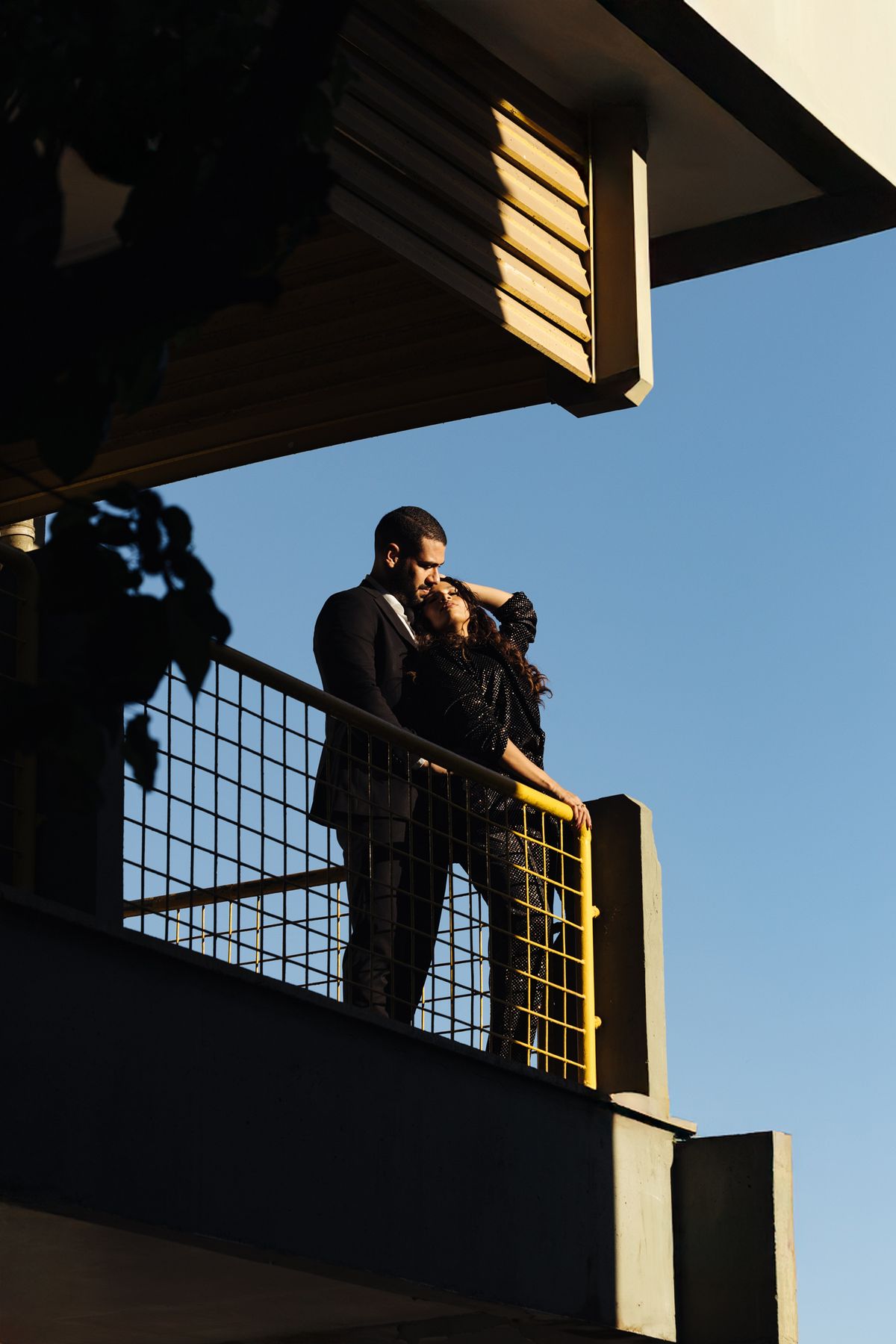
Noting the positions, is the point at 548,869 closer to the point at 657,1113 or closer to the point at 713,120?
the point at 657,1113

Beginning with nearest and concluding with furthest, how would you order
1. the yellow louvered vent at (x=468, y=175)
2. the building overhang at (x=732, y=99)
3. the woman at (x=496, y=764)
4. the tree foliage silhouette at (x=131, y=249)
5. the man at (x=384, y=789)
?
the tree foliage silhouette at (x=131, y=249), the man at (x=384, y=789), the yellow louvered vent at (x=468, y=175), the woman at (x=496, y=764), the building overhang at (x=732, y=99)

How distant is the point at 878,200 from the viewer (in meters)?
9.92

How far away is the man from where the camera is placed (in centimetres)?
764

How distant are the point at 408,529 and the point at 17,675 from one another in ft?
6.96

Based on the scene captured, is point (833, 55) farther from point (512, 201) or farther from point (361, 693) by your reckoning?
point (361, 693)

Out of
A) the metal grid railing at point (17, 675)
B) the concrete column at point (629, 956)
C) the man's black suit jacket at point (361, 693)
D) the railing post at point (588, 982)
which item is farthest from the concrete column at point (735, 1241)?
the metal grid railing at point (17, 675)

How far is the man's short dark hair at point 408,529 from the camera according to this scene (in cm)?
838

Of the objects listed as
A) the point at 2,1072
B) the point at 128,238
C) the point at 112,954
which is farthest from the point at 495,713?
the point at 128,238

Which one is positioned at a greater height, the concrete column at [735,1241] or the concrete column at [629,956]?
the concrete column at [629,956]

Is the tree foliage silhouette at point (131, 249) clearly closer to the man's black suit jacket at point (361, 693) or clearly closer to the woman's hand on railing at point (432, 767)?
the man's black suit jacket at point (361, 693)

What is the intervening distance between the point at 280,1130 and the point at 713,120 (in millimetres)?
4858

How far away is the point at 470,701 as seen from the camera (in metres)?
8.38

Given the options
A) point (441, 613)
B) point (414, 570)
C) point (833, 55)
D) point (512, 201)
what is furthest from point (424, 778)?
point (833, 55)

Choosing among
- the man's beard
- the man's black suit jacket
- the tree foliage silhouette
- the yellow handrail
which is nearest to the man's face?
the man's beard
